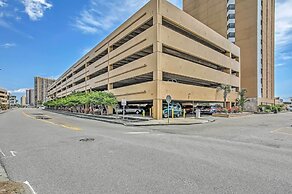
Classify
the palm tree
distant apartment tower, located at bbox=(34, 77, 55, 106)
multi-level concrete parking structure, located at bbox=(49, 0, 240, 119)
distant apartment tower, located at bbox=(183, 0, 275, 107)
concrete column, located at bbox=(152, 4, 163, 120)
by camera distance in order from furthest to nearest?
distant apartment tower, located at bbox=(34, 77, 55, 106) → distant apartment tower, located at bbox=(183, 0, 275, 107) → the palm tree → multi-level concrete parking structure, located at bbox=(49, 0, 240, 119) → concrete column, located at bbox=(152, 4, 163, 120)

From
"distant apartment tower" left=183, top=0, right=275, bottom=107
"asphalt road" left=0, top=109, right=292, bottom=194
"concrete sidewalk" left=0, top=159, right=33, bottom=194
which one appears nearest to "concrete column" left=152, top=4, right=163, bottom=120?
"asphalt road" left=0, top=109, right=292, bottom=194

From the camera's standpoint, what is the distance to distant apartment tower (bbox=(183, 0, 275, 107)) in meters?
64.0

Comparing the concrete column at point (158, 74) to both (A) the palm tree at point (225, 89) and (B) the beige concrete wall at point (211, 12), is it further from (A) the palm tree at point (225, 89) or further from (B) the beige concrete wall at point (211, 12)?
(B) the beige concrete wall at point (211, 12)

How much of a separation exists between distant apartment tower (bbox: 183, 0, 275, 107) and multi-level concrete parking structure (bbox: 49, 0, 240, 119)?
493 inches

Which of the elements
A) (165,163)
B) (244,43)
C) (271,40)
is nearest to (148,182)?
(165,163)

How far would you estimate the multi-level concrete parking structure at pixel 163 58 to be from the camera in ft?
103

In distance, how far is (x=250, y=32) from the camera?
211ft

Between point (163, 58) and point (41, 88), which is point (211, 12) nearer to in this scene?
point (163, 58)

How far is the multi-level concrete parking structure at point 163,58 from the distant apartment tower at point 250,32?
493 inches

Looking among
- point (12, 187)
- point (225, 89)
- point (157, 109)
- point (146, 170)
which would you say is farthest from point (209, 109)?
point (12, 187)

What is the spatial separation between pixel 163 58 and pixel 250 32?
4323cm

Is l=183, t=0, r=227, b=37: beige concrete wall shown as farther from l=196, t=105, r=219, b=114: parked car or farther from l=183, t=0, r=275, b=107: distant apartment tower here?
l=196, t=105, r=219, b=114: parked car

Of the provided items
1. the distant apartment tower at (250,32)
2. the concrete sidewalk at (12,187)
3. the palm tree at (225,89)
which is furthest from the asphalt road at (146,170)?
the distant apartment tower at (250,32)

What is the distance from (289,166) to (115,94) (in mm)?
37572
